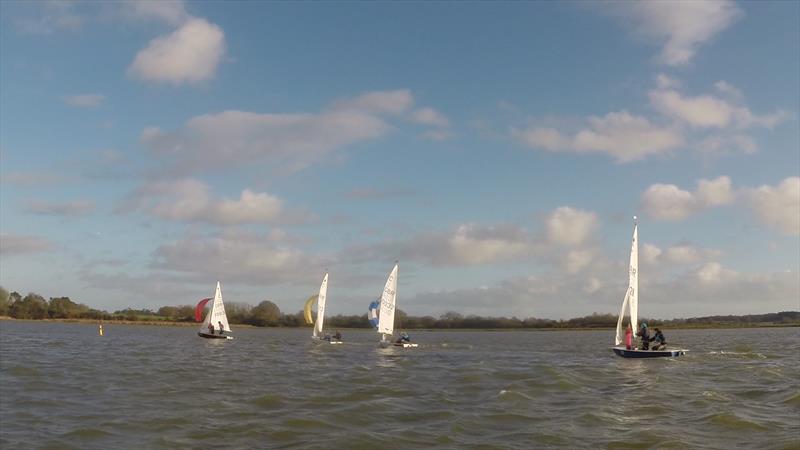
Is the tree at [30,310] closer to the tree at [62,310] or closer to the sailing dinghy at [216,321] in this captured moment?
the tree at [62,310]

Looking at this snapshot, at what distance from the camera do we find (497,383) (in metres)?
29.2

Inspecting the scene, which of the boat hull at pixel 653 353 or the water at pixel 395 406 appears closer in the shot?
the water at pixel 395 406

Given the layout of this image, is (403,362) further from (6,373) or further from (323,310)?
(323,310)

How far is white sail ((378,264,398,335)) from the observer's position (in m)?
59.7

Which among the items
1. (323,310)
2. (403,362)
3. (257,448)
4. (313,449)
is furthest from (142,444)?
(323,310)

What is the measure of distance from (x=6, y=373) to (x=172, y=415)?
17924 mm

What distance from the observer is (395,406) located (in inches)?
854

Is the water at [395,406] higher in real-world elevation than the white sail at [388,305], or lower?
lower

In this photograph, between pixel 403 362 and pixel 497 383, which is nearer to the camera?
pixel 497 383

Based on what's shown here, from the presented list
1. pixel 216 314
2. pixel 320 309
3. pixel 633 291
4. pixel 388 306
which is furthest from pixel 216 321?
pixel 633 291

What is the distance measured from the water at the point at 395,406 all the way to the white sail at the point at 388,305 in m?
21.9

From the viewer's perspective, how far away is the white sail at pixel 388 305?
2351 inches

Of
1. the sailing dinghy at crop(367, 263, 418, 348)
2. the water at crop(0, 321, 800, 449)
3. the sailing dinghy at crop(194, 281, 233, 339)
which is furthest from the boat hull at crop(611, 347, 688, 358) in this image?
the sailing dinghy at crop(194, 281, 233, 339)

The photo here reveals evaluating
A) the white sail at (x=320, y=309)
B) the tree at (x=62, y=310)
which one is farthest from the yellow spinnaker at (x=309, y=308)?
the tree at (x=62, y=310)
